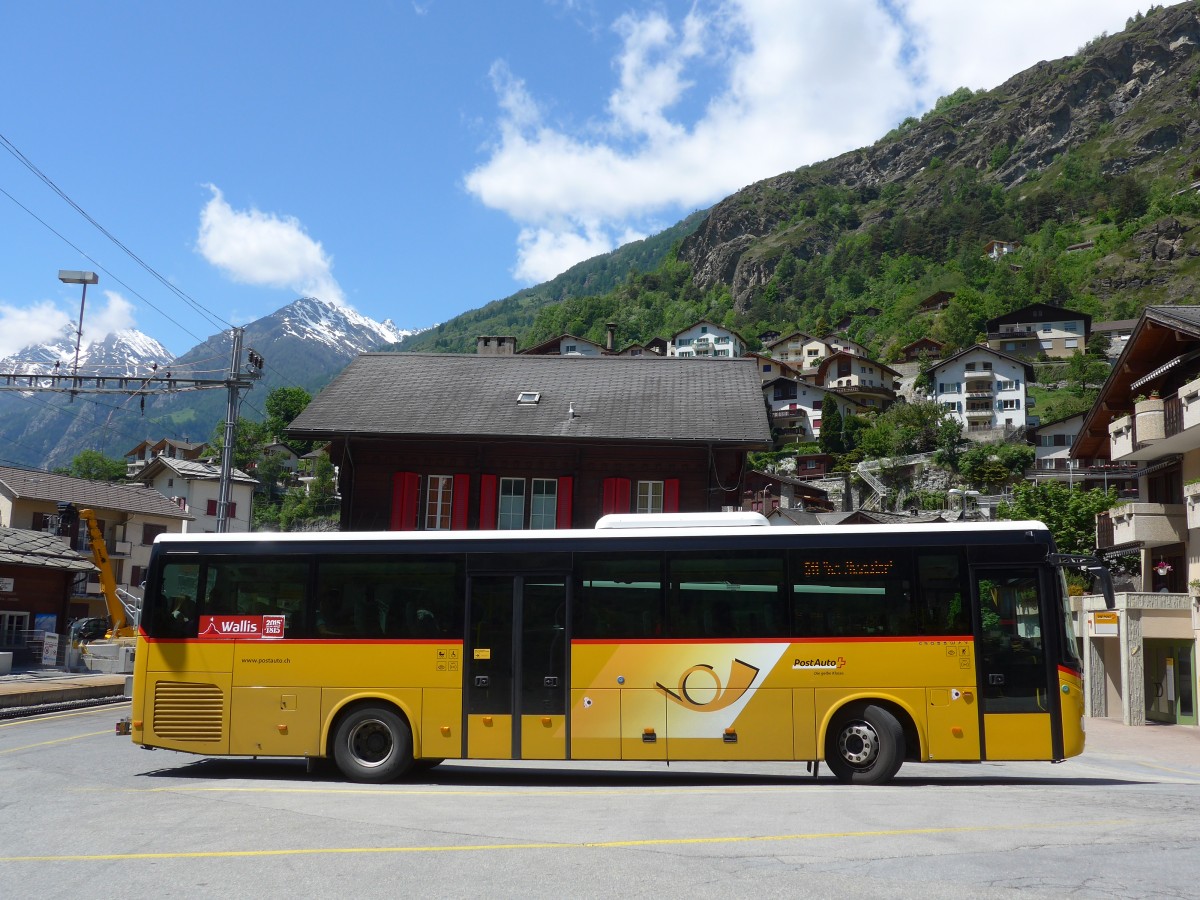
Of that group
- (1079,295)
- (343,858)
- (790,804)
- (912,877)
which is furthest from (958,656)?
(1079,295)

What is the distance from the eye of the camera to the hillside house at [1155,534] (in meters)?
29.4

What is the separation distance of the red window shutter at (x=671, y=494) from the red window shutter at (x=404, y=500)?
7.52 metres

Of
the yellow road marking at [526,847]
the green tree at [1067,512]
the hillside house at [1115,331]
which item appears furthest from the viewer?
the hillside house at [1115,331]

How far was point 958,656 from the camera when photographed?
13.8 meters

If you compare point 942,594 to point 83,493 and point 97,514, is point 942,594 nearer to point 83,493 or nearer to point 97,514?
point 83,493

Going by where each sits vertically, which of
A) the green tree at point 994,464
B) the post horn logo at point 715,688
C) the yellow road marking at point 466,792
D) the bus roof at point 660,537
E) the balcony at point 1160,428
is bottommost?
the yellow road marking at point 466,792

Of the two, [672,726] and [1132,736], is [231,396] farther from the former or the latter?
[1132,736]

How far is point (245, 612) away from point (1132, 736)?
21.8 meters

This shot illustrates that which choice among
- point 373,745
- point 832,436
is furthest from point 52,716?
point 832,436

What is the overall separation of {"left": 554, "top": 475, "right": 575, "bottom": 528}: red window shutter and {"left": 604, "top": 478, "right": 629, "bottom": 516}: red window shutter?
1.10m

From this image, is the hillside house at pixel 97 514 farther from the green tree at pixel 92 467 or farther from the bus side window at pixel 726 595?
the green tree at pixel 92 467

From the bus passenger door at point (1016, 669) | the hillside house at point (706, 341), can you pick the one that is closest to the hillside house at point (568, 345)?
the hillside house at point (706, 341)

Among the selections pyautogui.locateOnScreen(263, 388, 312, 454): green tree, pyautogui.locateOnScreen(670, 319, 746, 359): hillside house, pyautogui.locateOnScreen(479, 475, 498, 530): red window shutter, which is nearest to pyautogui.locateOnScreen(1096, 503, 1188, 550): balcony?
pyautogui.locateOnScreen(479, 475, 498, 530): red window shutter

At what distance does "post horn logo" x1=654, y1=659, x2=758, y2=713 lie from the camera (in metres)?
14.0
